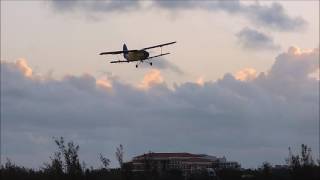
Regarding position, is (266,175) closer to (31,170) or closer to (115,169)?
(115,169)

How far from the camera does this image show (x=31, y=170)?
203ft

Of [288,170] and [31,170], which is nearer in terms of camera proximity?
[288,170]

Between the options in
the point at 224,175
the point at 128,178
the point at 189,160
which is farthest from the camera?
the point at 189,160

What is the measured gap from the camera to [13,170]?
61.6m

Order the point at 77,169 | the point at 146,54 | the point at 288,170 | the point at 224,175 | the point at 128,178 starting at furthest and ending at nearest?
the point at 224,175 < the point at 146,54 < the point at 288,170 < the point at 128,178 < the point at 77,169

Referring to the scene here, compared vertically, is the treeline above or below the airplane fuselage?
below

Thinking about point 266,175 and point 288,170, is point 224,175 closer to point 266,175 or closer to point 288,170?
point 266,175

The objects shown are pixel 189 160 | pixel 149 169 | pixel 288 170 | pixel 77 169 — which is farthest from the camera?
pixel 189 160

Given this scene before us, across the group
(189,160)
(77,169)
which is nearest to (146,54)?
(77,169)

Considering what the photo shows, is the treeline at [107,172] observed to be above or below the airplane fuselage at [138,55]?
below

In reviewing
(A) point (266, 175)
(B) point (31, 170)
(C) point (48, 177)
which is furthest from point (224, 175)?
(C) point (48, 177)

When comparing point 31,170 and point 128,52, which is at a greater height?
point 128,52

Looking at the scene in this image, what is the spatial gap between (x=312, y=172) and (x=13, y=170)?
24.2m

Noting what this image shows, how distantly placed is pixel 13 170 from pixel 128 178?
12.8 m
